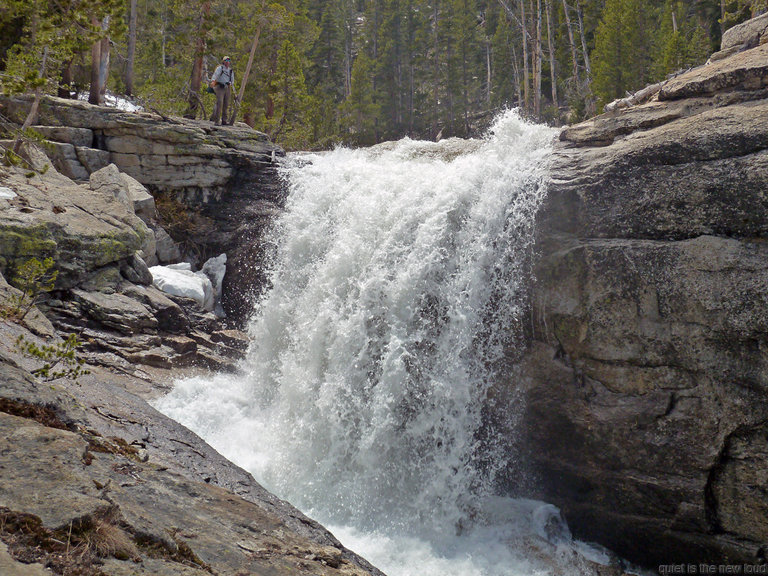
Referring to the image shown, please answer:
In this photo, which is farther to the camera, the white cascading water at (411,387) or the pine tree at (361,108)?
the pine tree at (361,108)

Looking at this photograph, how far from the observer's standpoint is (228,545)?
4406mm

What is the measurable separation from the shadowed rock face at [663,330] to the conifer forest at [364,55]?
25.4 feet

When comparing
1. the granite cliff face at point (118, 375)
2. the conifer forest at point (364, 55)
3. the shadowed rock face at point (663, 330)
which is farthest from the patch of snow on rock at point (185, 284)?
the shadowed rock face at point (663, 330)

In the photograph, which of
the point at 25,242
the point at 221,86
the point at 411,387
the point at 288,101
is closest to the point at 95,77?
the point at 221,86

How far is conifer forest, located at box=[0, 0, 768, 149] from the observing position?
16833 mm

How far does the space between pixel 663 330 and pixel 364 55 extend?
134 ft

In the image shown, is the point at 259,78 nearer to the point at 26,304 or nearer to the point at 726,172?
the point at 26,304

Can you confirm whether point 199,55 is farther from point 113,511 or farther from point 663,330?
point 113,511

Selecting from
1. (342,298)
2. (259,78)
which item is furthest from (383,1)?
(342,298)

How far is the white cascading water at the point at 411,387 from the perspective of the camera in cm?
923

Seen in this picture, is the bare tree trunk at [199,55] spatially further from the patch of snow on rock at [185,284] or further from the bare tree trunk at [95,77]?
the patch of snow on rock at [185,284]

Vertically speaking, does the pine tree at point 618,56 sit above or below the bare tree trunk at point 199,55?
above

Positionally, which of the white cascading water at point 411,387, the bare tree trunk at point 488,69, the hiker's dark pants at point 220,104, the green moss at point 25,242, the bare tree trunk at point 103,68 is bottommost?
the white cascading water at point 411,387

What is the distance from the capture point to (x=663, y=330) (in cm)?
900
